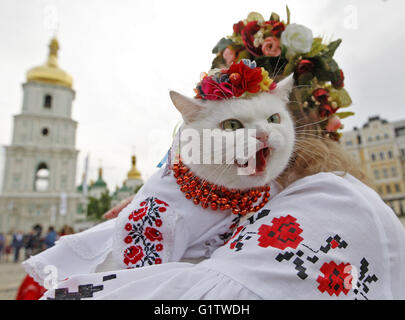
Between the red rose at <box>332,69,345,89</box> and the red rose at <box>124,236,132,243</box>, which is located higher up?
the red rose at <box>332,69,345,89</box>

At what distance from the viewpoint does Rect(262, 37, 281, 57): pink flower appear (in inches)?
56.4

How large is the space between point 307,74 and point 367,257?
3.22ft

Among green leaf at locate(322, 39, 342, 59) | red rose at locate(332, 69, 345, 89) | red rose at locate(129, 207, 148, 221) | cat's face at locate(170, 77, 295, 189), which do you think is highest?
green leaf at locate(322, 39, 342, 59)

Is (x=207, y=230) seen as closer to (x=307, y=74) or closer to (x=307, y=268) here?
(x=307, y=268)

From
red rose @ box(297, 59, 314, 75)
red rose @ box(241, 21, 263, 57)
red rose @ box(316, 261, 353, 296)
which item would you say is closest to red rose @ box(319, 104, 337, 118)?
red rose @ box(297, 59, 314, 75)

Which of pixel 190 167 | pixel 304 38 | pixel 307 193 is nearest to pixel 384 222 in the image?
pixel 307 193

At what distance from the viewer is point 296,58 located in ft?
4.78

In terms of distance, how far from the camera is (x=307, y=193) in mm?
1058

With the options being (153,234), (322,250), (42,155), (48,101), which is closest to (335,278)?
(322,250)

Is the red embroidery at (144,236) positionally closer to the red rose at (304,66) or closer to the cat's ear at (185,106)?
the cat's ear at (185,106)

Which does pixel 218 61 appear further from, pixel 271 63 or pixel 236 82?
pixel 236 82

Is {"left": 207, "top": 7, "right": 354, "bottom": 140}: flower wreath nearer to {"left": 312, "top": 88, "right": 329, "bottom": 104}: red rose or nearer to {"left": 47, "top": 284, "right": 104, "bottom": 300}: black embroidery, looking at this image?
{"left": 312, "top": 88, "right": 329, "bottom": 104}: red rose

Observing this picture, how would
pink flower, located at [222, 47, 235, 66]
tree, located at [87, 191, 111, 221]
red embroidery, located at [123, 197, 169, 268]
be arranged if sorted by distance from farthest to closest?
tree, located at [87, 191, 111, 221] → pink flower, located at [222, 47, 235, 66] → red embroidery, located at [123, 197, 169, 268]

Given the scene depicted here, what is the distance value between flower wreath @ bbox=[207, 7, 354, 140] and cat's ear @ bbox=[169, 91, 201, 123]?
377mm
